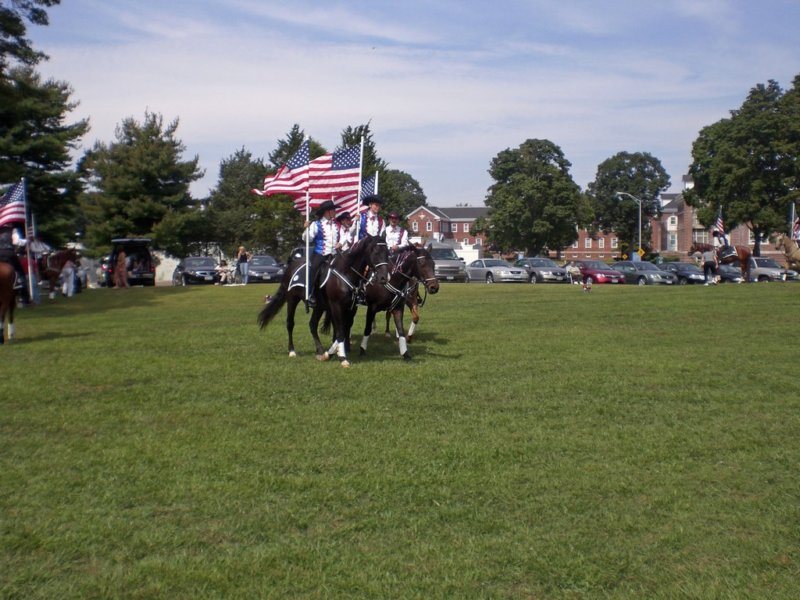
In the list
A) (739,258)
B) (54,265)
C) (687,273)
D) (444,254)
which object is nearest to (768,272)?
(687,273)

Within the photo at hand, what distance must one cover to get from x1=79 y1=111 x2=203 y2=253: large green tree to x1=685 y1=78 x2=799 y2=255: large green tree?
45.9 meters

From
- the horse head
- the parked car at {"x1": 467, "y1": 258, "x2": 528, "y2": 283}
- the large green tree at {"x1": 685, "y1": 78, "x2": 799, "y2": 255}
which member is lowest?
the parked car at {"x1": 467, "y1": 258, "x2": 528, "y2": 283}

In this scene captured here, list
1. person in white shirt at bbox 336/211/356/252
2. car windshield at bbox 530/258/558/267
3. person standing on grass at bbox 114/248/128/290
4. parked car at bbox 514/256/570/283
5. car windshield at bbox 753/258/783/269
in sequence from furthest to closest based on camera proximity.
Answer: car windshield at bbox 530/258/558/267 → parked car at bbox 514/256/570/283 → car windshield at bbox 753/258/783/269 → person standing on grass at bbox 114/248/128/290 → person in white shirt at bbox 336/211/356/252

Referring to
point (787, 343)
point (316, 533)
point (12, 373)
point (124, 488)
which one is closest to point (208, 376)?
point (12, 373)

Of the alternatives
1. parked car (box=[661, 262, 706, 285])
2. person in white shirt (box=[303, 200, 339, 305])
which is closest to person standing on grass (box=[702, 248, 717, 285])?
parked car (box=[661, 262, 706, 285])

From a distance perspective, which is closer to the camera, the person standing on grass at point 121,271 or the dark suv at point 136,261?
the person standing on grass at point 121,271

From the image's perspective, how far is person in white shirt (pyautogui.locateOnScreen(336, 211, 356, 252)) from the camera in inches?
582


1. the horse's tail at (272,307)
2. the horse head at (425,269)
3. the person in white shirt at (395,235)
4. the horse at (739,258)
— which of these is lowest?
the horse at (739,258)

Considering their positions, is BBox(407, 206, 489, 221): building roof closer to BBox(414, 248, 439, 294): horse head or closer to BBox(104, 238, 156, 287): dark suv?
BBox(104, 238, 156, 287): dark suv

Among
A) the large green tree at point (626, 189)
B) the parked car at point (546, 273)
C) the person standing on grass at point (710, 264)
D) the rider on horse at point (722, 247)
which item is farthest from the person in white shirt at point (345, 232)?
the large green tree at point (626, 189)

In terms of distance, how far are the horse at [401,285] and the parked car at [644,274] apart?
3877 cm

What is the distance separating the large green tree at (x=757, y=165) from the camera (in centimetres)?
7581

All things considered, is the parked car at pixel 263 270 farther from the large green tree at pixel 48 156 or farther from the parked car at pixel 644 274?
the parked car at pixel 644 274

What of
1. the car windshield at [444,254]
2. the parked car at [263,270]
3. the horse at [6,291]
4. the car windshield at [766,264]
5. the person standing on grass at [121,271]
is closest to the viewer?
the horse at [6,291]
